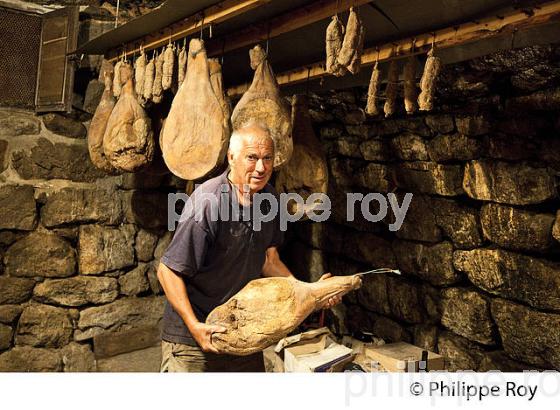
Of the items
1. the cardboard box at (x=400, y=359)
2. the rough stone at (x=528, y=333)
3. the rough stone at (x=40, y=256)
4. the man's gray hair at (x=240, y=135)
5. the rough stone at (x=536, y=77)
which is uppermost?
the rough stone at (x=536, y=77)

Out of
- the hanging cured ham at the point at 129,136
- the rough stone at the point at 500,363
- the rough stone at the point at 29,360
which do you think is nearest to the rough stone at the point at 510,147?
the rough stone at the point at 500,363

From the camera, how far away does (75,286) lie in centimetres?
247

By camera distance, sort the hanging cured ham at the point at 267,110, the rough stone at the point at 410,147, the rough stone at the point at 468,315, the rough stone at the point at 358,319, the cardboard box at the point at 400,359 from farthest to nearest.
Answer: the rough stone at the point at 358,319 < the rough stone at the point at 410,147 < the rough stone at the point at 468,315 < the cardboard box at the point at 400,359 < the hanging cured ham at the point at 267,110

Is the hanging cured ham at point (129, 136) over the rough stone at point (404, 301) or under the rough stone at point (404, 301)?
over

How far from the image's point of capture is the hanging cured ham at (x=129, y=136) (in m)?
2.03

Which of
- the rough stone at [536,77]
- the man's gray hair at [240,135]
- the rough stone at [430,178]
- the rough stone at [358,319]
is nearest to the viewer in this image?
the man's gray hair at [240,135]

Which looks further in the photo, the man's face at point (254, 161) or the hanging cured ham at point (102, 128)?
the hanging cured ham at point (102, 128)

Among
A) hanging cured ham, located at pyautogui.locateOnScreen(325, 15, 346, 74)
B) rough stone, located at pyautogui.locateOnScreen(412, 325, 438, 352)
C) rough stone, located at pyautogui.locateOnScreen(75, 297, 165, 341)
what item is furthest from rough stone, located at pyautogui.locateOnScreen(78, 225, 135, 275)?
hanging cured ham, located at pyautogui.locateOnScreen(325, 15, 346, 74)

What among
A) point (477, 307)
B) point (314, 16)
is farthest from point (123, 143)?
point (477, 307)

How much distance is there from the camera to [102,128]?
7.33 ft

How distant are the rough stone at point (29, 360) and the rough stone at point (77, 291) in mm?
254

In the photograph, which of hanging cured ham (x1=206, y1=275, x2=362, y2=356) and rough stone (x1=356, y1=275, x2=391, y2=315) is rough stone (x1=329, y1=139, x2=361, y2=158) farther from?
hanging cured ham (x1=206, y1=275, x2=362, y2=356)

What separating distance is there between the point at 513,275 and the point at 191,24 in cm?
159

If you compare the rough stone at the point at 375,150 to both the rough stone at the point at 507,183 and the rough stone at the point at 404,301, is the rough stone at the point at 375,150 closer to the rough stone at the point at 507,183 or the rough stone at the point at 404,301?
the rough stone at the point at 507,183
